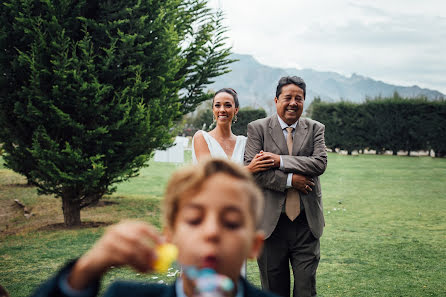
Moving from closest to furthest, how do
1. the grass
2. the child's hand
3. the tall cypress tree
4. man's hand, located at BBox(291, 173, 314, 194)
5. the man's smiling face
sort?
the child's hand
man's hand, located at BBox(291, 173, 314, 194)
the man's smiling face
the grass
the tall cypress tree

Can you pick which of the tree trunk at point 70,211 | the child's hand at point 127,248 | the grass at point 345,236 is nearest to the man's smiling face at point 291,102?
the grass at point 345,236

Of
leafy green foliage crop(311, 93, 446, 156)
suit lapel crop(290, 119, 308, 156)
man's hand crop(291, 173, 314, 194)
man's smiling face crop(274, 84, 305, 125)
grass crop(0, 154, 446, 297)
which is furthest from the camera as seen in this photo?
leafy green foliage crop(311, 93, 446, 156)

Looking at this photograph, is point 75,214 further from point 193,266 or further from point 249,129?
point 193,266

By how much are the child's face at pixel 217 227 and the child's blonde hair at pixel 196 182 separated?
21 millimetres

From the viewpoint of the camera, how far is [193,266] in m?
Answer: 1.24

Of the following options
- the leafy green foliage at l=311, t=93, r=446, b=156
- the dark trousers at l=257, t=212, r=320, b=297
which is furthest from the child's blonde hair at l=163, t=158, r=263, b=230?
the leafy green foliage at l=311, t=93, r=446, b=156

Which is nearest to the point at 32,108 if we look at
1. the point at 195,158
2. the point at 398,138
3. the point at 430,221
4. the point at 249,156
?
the point at 195,158

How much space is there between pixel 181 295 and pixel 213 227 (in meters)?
0.34

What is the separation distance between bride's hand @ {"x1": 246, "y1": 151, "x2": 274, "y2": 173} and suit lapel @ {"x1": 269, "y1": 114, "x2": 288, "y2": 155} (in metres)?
0.23

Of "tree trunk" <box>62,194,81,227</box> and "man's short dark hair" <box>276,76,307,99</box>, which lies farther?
"tree trunk" <box>62,194,81,227</box>

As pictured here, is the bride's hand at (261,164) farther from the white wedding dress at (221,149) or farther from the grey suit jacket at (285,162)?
the white wedding dress at (221,149)

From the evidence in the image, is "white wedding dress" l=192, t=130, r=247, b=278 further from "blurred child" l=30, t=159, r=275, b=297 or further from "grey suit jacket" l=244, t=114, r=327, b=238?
"blurred child" l=30, t=159, r=275, b=297

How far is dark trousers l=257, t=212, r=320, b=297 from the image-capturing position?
13.4 ft

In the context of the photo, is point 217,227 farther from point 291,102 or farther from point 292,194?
point 291,102
